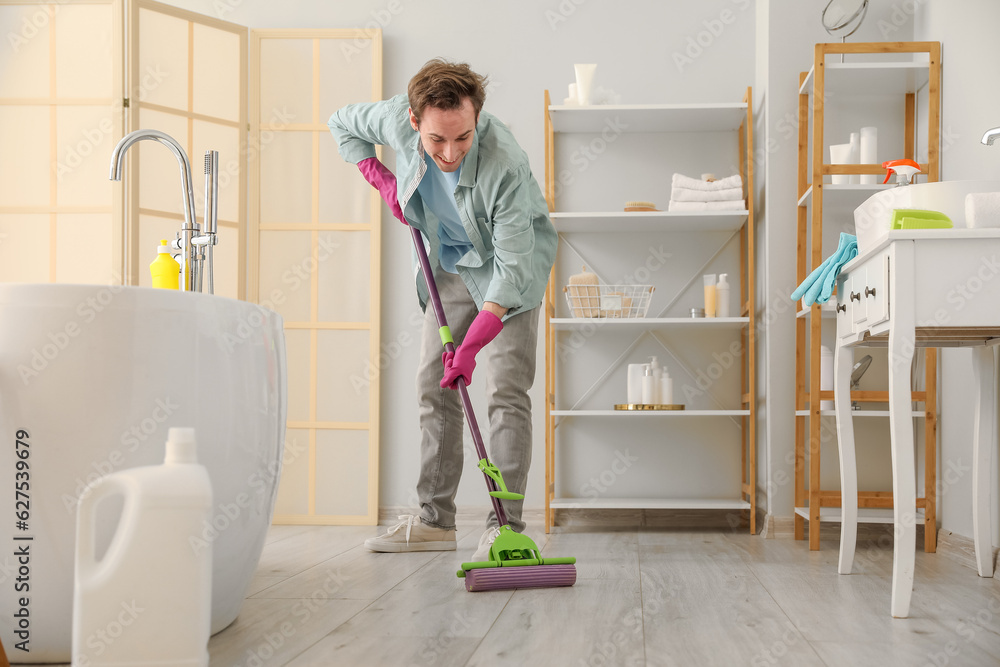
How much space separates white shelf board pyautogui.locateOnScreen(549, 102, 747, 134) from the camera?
9.24 feet

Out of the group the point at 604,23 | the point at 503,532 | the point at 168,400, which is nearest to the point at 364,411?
the point at 503,532

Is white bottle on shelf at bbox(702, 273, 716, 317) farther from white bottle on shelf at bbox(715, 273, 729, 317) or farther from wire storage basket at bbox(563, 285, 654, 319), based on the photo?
wire storage basket at bbox(563, 285, 654, 319)

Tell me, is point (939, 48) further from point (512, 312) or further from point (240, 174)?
point (240, 174)

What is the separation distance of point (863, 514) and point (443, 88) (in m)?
1.71

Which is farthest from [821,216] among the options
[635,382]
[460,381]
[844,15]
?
[460,381]

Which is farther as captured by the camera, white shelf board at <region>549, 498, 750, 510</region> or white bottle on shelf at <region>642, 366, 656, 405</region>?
white bottle on shelf at <region>642, 366, 656, 405</region>

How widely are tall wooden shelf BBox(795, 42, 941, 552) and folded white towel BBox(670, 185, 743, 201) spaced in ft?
0.70

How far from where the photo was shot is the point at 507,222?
6.55 feet

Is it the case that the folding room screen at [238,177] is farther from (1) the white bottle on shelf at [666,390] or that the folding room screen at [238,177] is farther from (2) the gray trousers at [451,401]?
(1) the white bottle on shelf at [666,390]

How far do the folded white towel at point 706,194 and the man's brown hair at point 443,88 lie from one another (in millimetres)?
1124
